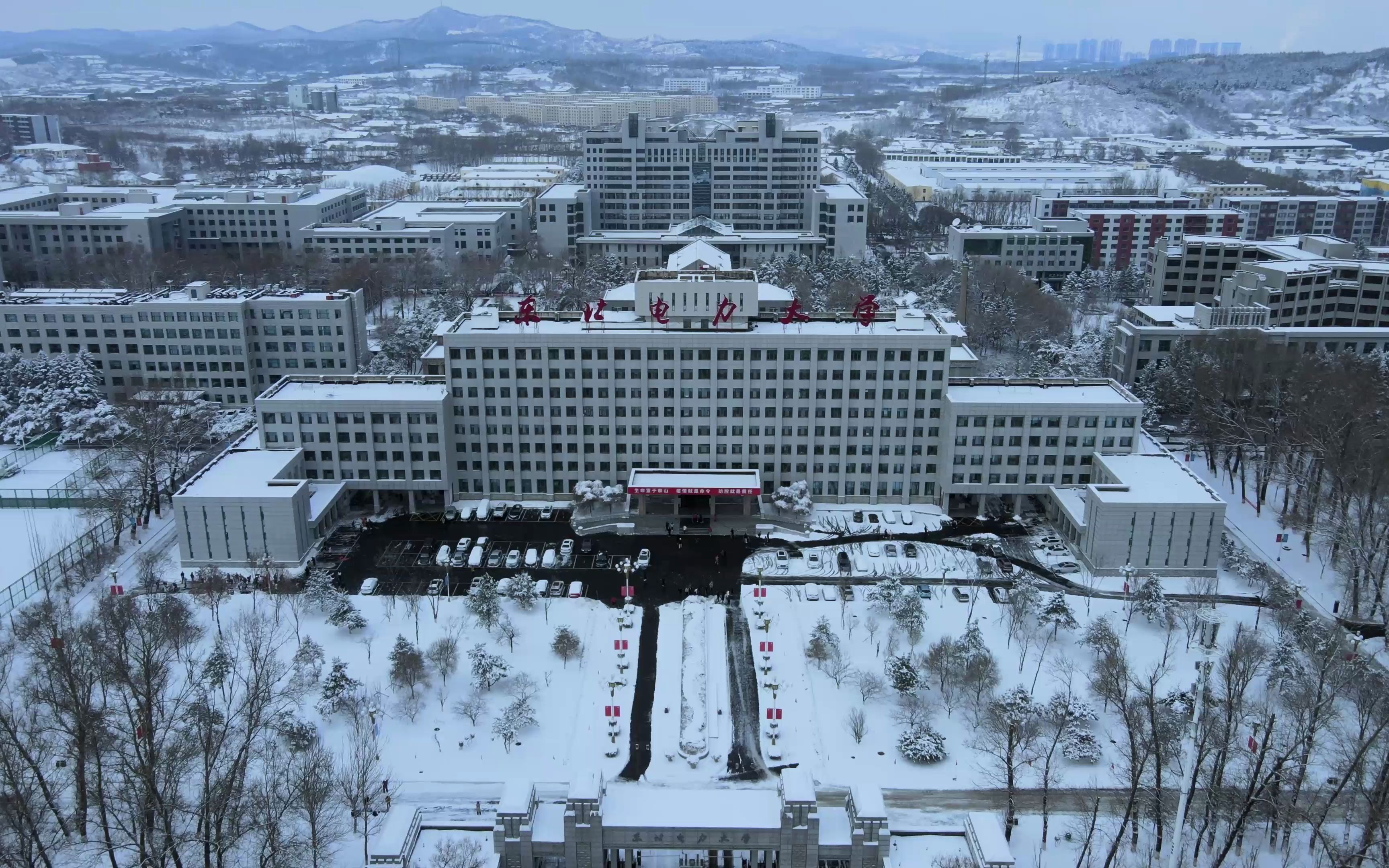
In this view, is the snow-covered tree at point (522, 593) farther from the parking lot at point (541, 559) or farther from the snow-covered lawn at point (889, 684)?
the snow-covered lawn at point (889, 684)

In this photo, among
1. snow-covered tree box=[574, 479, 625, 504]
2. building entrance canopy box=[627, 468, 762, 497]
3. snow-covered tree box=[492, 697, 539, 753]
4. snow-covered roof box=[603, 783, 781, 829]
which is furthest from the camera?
snow-covered tree box=[574, 479, 625, 504]

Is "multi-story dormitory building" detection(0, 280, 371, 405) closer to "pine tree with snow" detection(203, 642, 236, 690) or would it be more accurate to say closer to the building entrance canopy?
the building entrance canopy

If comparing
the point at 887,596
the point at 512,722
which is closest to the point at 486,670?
the point at 512,722

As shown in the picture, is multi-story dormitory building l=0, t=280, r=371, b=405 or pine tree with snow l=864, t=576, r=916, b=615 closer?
pine tree with snow l=864, t=576, r=916, b=615

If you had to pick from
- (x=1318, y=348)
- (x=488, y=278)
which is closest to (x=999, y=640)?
(x=1318, y=348)

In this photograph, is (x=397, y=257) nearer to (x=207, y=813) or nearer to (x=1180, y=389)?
(x=1180, y=389)

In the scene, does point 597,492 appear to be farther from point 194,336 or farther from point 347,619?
point 194,336

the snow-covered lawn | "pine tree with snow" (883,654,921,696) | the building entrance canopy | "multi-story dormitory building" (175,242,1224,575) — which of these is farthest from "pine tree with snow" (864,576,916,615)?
"multi-story dormitory building" (175,242,1224,575)
